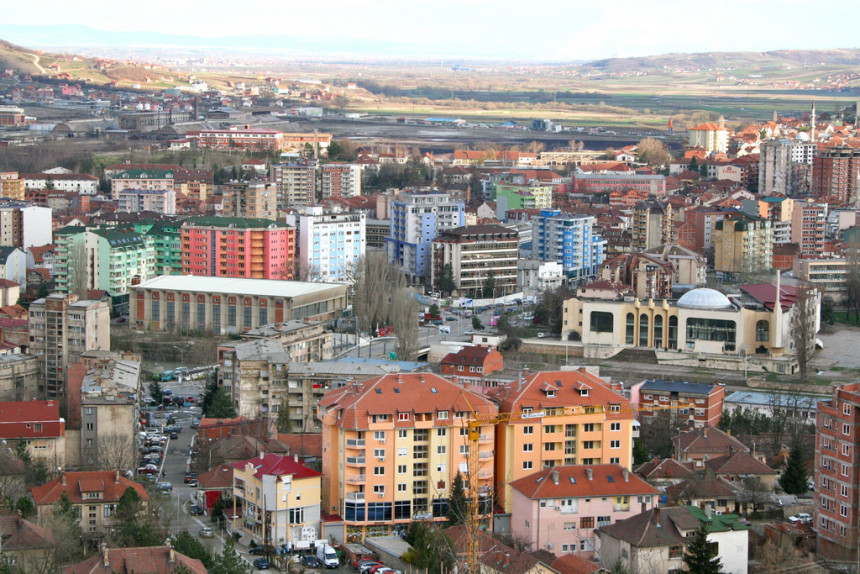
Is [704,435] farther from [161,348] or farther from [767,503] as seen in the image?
[161,348]

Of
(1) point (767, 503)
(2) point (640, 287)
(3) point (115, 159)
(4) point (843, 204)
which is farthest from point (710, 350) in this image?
(3) point (115, 159)

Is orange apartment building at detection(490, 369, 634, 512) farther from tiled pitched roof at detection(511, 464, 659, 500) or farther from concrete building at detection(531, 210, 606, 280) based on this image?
concrete building at detection(531, 210, 606, 280)

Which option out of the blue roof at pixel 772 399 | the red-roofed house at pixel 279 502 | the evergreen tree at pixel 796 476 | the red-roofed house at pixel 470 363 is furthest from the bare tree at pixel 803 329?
the red-roofed house at pixel 279 502

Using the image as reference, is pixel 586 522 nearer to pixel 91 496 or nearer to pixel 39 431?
pixel 91 496

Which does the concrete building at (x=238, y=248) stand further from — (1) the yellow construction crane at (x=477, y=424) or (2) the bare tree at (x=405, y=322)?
(1) the yellow construction crane at (x=477, y=424)

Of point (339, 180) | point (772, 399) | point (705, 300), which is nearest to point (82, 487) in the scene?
point (772, 399)

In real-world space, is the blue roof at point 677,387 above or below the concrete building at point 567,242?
below

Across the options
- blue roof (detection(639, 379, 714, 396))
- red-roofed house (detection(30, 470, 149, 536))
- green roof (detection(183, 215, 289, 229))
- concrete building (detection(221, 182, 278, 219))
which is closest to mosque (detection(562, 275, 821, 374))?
blue roof (detection(639, 379, 714, 396))
